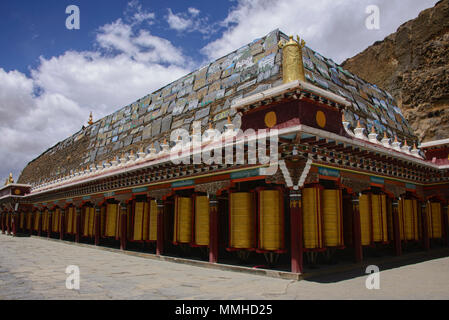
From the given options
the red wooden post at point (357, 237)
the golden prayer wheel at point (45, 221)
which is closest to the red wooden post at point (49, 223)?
the golden prayer wheel at point (45, 221)

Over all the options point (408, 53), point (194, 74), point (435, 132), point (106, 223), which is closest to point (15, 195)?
point (106, 223)

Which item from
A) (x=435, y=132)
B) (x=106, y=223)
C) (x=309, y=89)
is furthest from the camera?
(x=435, y=132)

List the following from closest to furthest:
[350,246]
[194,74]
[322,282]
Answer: [322,282], [350,246], [194,74]

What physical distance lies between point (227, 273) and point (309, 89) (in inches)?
168

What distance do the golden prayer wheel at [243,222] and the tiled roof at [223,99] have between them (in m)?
5.26

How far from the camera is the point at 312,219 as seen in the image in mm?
7328

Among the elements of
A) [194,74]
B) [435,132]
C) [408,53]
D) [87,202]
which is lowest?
[87,202]

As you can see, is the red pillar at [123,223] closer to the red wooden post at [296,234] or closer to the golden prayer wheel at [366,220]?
the red wooden post at [296,234]

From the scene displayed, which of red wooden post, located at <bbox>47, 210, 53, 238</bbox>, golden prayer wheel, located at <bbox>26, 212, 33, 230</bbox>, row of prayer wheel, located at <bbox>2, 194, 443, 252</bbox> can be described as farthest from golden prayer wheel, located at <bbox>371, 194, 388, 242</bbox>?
golden prayer wheel, located at <bbox>26, 212, 33, 230</bbox>

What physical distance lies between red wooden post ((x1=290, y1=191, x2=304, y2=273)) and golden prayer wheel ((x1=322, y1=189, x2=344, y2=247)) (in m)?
1.07

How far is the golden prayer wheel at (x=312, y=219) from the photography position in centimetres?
727

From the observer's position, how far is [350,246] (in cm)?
954

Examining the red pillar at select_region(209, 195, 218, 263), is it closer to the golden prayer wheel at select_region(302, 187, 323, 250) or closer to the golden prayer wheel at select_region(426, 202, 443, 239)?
the golden prayer wheel at select_region(302, 187, 323, 250)
